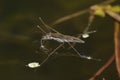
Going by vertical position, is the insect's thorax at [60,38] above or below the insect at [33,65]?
above

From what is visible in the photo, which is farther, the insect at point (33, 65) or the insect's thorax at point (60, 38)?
the insect's thorax at point (60, 38)

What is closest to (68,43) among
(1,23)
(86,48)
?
(86,48)

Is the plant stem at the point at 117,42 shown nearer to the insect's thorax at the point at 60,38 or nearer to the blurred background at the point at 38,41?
the blurred background at the point at 38,41

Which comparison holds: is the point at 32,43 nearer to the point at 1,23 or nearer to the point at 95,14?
the point at 1,23

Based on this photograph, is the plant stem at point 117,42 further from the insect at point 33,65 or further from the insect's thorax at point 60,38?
the insect at point 33,65

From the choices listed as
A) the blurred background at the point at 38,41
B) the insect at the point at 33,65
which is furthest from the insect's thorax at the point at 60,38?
the insect at the point at 33,65

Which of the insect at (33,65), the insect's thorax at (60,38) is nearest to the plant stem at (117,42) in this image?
the insect's thorax at (60,38)

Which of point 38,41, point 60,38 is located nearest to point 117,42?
point 60,38

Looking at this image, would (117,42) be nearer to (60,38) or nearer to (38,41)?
(60,38)

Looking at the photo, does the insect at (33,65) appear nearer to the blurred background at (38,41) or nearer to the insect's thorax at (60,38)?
the blurred background at (38,41)

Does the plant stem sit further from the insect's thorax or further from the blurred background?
the insect's thorax

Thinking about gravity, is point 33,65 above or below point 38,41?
below
